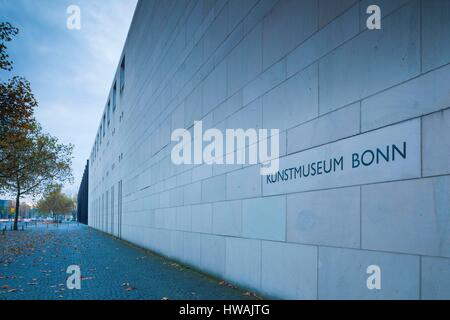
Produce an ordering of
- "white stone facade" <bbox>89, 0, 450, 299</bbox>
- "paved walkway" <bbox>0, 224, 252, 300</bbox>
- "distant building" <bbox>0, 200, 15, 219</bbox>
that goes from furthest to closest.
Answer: "distant building" <bbox>0, 200, 15, 219</bbox> < "paved walkway" <bbox>0, 224, 252, 300</bbox> < "white stone facade" <bbox>89, 0, 450, 299</bbox>

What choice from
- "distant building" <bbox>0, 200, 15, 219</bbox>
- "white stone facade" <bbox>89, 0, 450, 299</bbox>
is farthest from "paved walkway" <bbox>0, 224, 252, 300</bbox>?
"distant building" <bbox>0, 200, 15, 219</bbox>

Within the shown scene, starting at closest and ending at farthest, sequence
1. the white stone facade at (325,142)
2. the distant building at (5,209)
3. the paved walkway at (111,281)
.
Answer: the white stone facade at (325,142)
the paved walkway at (111,281)
the distant building at (5,209)

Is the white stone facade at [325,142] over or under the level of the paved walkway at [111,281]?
over

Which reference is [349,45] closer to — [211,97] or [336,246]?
[336,246]

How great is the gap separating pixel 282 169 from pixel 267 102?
1355 millimetres

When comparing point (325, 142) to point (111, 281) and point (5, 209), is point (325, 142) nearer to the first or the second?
point (111, 281)

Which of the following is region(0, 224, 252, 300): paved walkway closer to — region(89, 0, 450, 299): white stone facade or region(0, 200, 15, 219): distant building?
region(89, 0, 450, 299): white stone facade

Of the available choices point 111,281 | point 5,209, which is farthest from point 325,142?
point 5,209

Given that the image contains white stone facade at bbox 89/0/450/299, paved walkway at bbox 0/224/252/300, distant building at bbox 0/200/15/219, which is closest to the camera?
white stone facade at bbox 89/0/450/299

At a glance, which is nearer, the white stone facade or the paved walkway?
the white stone facade

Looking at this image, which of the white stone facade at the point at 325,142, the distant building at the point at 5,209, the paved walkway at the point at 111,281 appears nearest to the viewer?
the white stone facade at the point at 325,142

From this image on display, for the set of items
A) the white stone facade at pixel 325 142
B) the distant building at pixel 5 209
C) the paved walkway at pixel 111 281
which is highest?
the white stone facade at pixel 325 142

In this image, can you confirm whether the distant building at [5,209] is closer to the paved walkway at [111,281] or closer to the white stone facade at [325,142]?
the paved walkway at [111,281]

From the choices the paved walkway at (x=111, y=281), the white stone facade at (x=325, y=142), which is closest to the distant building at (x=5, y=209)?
the paved walkway at (x=111, y=281)
